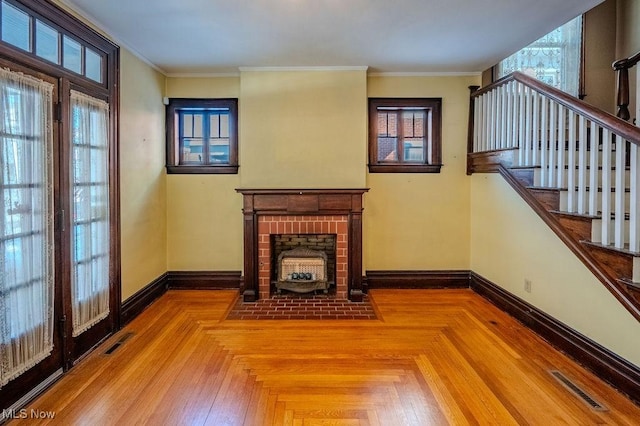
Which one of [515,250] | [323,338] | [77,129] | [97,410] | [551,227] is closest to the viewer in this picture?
[97,410]

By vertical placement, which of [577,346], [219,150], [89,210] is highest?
[219,150]

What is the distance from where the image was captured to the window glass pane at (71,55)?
280 centimetres

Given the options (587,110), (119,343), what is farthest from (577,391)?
(119,343)

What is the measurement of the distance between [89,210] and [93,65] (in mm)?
1227

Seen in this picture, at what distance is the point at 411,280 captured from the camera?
4855 mm

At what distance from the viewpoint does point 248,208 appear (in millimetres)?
4406

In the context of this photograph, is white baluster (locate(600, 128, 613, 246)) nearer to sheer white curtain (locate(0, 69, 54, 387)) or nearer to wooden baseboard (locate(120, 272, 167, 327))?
sheer white curtain (locate(0, 69, 54, 387))

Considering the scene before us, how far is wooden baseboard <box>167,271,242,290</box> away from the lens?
15.8ft

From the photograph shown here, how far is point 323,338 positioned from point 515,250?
83.8 inches

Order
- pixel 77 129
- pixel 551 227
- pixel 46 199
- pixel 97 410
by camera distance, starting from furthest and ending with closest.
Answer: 1. pixel 551 227
2. pixel 77 129
3. pixel 46 199
4. pixel 97 410

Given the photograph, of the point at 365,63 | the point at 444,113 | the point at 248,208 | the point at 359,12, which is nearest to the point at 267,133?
the point at 248,208

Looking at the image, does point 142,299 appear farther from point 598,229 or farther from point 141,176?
point 598,229

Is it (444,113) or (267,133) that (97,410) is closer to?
(267,133)

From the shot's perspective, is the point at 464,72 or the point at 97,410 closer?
the point at 97,410
